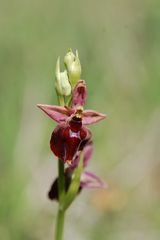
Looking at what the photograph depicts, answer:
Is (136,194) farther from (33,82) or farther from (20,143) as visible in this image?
(33,82)

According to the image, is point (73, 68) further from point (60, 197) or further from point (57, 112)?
point (60, 197)

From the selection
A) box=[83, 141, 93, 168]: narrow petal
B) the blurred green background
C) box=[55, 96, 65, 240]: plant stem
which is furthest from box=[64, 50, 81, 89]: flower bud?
the blurred green background

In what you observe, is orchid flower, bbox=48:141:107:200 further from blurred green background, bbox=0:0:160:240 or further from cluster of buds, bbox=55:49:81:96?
blurred green background, bbox=0:0:160:240

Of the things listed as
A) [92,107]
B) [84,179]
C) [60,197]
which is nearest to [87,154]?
[84,179]

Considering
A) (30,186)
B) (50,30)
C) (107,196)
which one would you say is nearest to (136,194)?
(107,196)

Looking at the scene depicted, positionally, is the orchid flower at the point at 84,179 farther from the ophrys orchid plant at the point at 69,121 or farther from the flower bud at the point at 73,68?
the flower bud at the point at 73,68

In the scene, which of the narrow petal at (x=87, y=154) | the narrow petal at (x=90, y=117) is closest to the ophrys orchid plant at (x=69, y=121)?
the narrow petal at (x=90, y=117)
